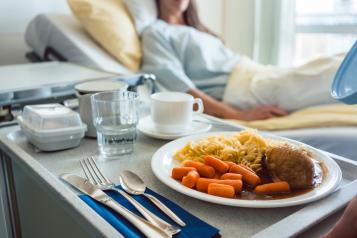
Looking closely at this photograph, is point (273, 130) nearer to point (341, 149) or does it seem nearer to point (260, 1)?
point (341, 149)

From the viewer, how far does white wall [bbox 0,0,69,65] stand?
1539 mm

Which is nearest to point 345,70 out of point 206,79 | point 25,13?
point 206,79

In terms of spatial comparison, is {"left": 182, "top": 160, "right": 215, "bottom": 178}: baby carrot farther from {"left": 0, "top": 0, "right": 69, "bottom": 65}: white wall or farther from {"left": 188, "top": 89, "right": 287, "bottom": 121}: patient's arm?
{"left": 0, "top": 0, "right": 69, "bottom": 65}: white wall

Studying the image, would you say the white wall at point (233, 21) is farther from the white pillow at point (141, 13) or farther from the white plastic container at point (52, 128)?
the white plastic container at point (52, 128)

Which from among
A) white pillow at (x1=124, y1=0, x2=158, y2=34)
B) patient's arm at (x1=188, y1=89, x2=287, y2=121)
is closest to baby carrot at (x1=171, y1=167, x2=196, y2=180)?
patient's arm at (x1=188, y1=89, x2=287, y2=121)

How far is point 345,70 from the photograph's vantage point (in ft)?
1.36

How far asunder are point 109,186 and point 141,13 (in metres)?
1.19

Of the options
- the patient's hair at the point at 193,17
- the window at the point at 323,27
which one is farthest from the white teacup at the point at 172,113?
the window at the point at 323,27

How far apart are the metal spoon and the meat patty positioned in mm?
172

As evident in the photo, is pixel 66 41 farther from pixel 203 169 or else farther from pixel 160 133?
pixel 203 169

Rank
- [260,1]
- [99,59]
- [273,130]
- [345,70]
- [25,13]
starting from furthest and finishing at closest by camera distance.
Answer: [260,1] < [25,13] < [99,59] < [273,130] < [345,70]

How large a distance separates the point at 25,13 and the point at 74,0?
0.79ft

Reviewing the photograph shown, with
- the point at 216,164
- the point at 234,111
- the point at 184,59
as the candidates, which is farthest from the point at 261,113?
the point at 216,164

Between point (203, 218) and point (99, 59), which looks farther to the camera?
point (99, 59)
